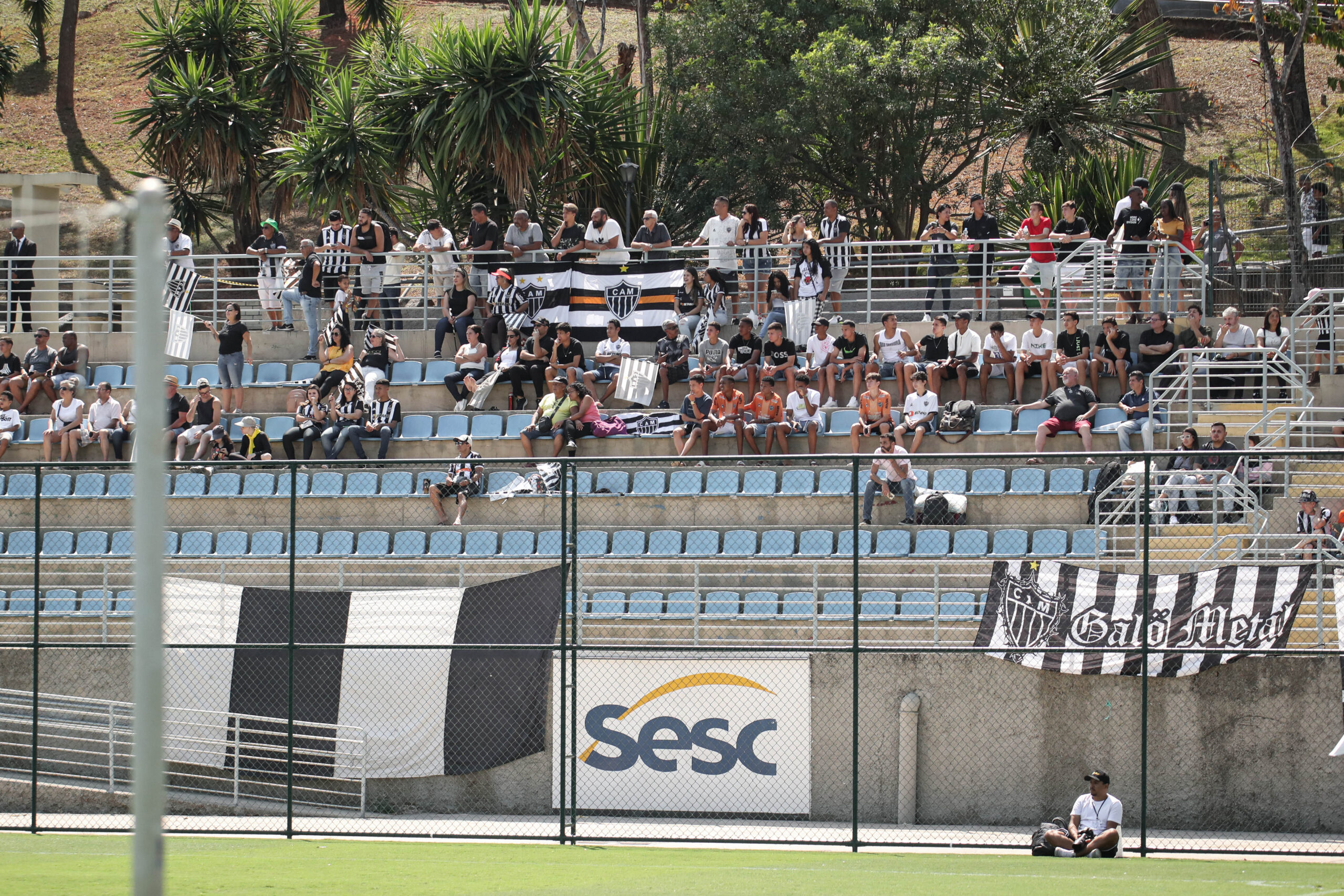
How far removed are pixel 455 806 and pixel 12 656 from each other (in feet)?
14.6

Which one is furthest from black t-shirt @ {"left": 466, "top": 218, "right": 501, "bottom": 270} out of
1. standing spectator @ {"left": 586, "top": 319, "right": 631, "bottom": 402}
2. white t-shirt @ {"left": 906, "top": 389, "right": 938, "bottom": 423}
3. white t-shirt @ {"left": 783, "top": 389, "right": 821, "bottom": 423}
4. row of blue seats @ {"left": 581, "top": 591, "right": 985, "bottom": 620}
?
row of blue seats @ {"left": 581, "top": 591, "right": 985, "bottom": 620}

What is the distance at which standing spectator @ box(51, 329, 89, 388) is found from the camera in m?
18.4

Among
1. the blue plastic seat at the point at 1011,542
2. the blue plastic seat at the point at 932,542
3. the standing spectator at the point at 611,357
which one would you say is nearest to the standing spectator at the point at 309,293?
the standing spectator at the point at 611,357

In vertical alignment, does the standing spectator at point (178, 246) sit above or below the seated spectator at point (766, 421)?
above

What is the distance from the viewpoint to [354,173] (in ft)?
72.7

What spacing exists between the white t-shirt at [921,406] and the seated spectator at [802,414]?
101 centimetres

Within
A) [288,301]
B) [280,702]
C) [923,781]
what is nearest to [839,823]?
[923,781]

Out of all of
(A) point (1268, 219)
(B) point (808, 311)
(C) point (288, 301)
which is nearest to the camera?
(B) point (808, 311)

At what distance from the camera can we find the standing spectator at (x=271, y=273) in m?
19.5

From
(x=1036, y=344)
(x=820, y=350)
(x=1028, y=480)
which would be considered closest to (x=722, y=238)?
(x=820, y=350)

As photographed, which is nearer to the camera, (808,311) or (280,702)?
Result: (280,702)

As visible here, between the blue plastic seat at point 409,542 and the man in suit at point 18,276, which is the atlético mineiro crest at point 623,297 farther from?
the man in suit at point 18,276

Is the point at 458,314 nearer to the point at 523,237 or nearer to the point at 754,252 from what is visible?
the point at 523,237

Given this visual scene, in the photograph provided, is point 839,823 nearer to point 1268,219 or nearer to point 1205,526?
point 1205,526
